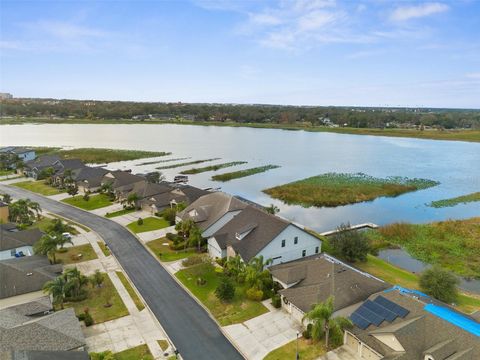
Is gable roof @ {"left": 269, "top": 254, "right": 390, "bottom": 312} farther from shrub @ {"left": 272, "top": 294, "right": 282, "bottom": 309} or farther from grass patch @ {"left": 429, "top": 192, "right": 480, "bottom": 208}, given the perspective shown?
grass patch @ {"left": 429, "top": 192, "right": 480, "bottom": 208}

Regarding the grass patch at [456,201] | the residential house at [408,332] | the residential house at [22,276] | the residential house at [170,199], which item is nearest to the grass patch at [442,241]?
the grass patch at [456,201]

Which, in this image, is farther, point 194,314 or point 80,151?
point 80,151

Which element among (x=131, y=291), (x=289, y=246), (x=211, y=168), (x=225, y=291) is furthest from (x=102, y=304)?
(x=211, y=168)

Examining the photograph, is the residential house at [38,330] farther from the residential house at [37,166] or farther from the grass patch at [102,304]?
the residential house at [37,166]

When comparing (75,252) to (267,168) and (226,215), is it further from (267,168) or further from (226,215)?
(267,168)

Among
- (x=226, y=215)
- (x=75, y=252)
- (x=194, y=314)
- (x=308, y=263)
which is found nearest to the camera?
(x=194, y=314)

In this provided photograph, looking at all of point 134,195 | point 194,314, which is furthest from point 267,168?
point 194,314

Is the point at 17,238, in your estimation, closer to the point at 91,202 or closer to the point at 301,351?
the point at 91,202
